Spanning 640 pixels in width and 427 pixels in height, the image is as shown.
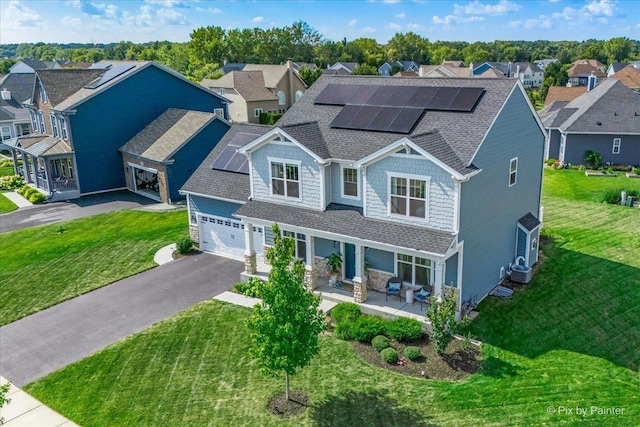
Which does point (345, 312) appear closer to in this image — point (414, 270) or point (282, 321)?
point (414, 270)

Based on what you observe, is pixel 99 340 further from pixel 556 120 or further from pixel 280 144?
pixel 556 120

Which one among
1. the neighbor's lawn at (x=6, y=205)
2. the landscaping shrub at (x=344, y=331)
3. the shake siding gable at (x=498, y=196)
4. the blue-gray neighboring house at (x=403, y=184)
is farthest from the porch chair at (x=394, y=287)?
the neighbor's lawn at (x=6, y=205)

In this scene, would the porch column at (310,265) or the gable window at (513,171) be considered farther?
the gable window at (513,171)

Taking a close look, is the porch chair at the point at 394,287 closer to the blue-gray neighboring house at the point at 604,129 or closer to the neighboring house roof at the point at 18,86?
the blue-gray neighboring house at the point at 604,129

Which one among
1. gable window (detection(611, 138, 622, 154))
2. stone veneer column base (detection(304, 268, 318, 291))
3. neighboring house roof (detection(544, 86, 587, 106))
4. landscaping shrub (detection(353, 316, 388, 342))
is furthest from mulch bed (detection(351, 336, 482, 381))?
neighboring house roof (detection(544, 86, 587, 106))

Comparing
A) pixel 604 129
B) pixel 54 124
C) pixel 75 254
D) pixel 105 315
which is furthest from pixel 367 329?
pixel 604 129

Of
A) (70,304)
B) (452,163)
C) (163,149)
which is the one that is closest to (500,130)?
(452,163)
